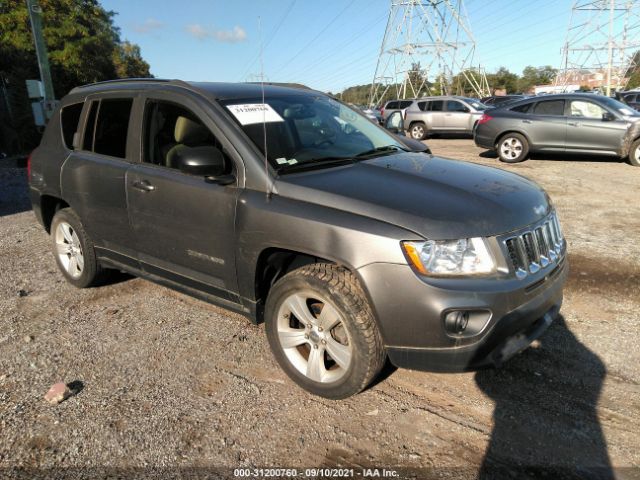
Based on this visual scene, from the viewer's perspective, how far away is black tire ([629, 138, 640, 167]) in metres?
10.7

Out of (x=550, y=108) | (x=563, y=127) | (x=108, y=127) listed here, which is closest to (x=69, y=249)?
(x=108, y=127)

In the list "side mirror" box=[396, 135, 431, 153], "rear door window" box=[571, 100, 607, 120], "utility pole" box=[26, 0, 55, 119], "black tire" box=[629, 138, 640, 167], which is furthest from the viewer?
"utility pole" box=[26, 0, 55, 119]

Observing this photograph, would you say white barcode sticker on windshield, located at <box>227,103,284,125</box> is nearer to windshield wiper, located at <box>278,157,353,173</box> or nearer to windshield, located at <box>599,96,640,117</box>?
windshield wiper, located at <box>278,157,353,173</box>

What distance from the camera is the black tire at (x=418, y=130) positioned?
1915 centimetres

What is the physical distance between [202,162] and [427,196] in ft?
4.32

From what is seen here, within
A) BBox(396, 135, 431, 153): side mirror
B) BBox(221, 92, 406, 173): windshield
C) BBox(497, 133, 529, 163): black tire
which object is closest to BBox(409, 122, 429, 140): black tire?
BBox(497, 133, 529, 163): black tire

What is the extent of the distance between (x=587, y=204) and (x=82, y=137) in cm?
709

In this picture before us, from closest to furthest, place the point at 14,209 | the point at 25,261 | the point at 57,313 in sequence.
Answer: the point at 57,313 < the point at 25,261 < the point at 14,209

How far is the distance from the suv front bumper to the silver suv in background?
16510mm

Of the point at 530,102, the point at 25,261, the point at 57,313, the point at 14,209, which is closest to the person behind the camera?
the point at 57,313

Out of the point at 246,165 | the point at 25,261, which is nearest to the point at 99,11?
the point at 25,261

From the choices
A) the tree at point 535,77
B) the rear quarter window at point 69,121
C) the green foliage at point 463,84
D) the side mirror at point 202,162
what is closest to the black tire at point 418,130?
the rear quarter window at point 69,121

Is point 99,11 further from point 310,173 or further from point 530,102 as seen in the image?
point 310,173

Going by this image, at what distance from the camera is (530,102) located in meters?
11.8
